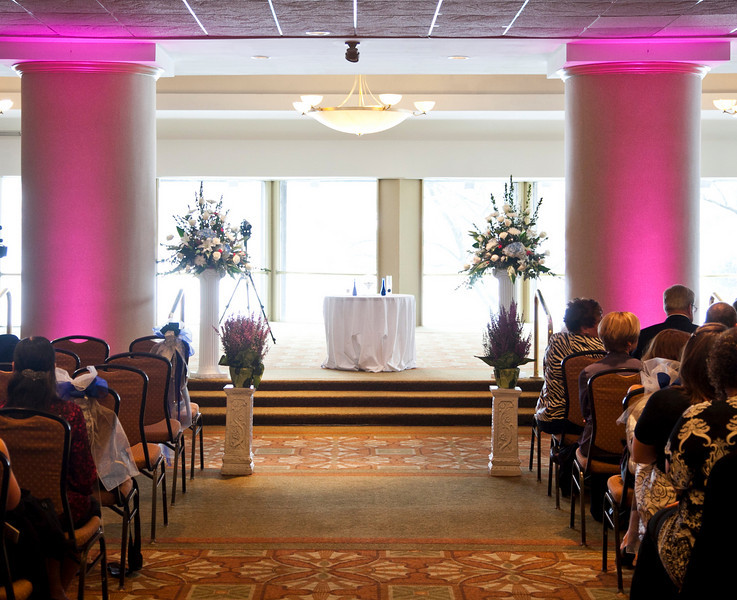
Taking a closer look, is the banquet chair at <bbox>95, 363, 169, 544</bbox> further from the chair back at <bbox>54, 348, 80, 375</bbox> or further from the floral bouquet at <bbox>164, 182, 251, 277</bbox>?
the floral bouquet at <bbox>164, 182, 251, 277</bbox>

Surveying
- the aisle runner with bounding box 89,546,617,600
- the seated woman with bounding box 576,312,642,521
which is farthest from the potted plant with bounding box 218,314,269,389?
the seated woman with bounding box 576,312,642,521

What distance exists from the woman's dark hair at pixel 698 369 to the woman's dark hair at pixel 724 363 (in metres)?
0.09

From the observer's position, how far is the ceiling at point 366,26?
715 cm

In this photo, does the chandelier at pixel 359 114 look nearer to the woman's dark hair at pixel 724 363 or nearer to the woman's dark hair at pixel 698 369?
the woman's dark hair at pixel 698 369

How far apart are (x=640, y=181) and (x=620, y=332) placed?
4038 millimetres

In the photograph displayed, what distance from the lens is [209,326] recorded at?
31.7 ft

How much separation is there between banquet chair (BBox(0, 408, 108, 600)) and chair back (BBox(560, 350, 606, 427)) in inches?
128

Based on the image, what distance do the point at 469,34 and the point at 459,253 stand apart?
8901 millimetres

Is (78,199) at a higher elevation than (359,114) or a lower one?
lower


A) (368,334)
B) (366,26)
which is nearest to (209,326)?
(368,334)

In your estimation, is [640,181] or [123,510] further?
[640,181]

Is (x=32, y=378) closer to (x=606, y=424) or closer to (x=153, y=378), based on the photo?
(x=153, y=378)

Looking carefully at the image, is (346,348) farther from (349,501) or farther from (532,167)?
(532,167)

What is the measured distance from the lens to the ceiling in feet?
23.5
